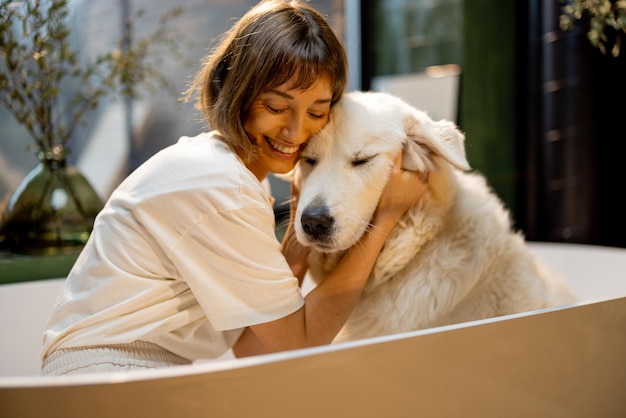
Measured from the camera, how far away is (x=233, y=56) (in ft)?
4.28

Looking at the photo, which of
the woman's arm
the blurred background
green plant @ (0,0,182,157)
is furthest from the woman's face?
the blurred background

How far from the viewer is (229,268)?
1.16 meters

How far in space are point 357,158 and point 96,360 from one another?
2.15 feet

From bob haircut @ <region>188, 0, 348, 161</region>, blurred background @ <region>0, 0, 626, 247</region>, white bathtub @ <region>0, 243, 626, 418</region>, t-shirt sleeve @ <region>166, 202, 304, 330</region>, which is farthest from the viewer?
blurred background @ <region>0, 0, 626, 247</region>

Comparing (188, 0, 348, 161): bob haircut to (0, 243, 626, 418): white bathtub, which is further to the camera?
(188, 0, 348, 161): bob haircut

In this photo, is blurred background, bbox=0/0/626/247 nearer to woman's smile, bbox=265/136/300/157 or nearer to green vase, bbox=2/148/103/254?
green vase, bbox=2/148/103/254

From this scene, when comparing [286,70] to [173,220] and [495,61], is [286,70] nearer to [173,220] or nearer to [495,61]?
[173,220]

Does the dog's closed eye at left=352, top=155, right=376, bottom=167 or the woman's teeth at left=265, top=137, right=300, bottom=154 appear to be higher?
the woman's teeth at left=265, top=137, right=300, bottom=154

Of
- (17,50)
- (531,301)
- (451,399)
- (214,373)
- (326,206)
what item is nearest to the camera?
(214,373)

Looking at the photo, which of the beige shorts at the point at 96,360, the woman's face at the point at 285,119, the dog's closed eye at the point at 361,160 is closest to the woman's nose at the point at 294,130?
the woman's face at the point at 285,119

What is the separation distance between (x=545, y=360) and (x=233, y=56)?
32.8 inches

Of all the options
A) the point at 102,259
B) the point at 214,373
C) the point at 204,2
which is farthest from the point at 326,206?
the point at 204,2

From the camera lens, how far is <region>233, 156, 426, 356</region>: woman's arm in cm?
123

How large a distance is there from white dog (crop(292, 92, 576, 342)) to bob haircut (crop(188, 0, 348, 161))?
14cm
